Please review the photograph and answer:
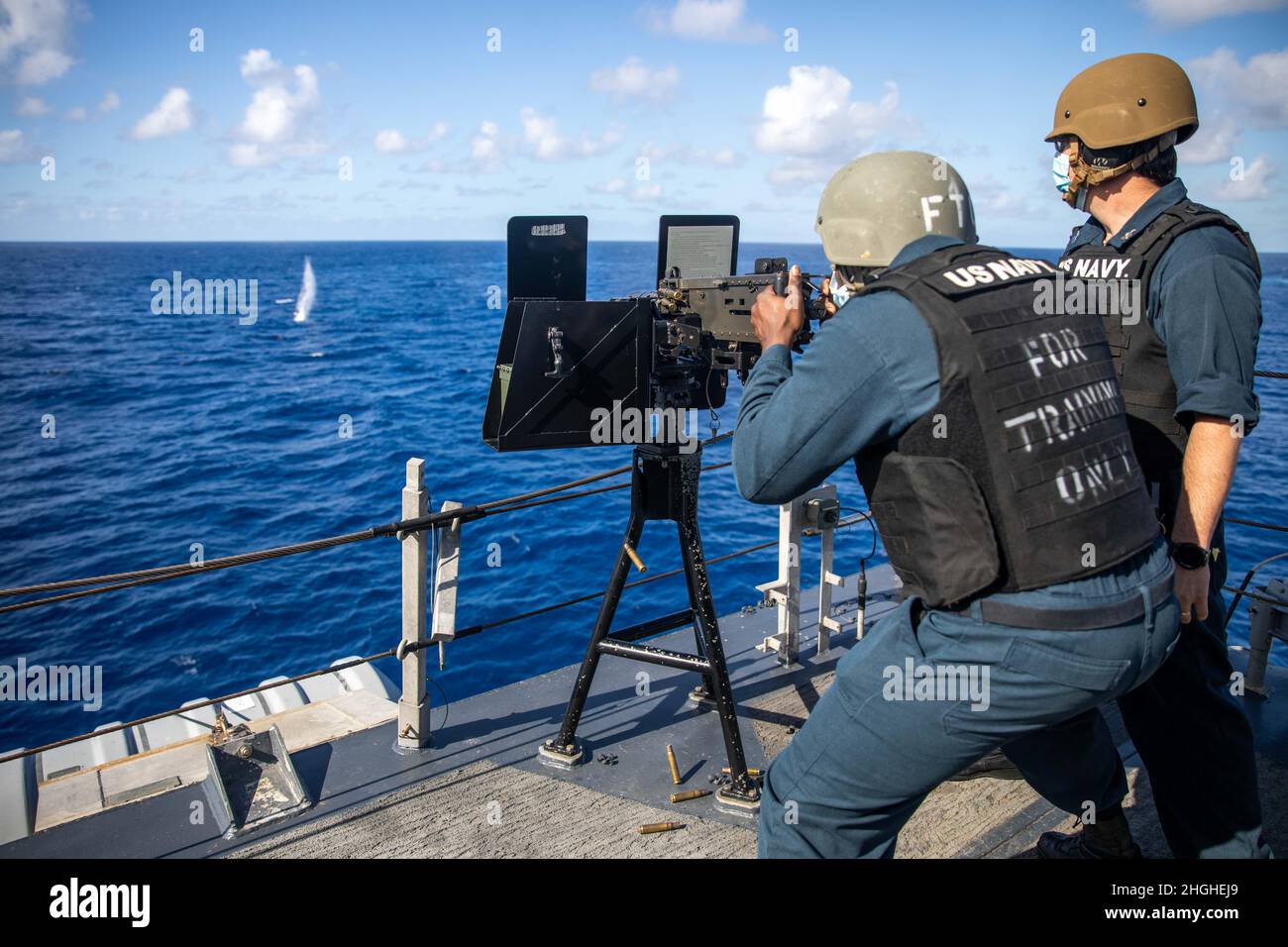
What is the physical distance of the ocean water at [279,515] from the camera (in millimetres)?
14867

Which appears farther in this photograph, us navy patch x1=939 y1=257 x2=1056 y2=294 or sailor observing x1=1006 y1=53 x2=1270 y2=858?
sailor observing x1=1006 y1=53 x2=1270 y2=858

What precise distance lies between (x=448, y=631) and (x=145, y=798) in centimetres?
162

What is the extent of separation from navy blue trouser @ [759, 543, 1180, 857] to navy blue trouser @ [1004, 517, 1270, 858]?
718 mm

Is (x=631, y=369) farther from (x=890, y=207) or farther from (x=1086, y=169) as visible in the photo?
(x=1086, y=169)

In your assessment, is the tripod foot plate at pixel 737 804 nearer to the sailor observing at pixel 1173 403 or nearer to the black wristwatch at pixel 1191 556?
the sailor observing at pixel 1173 403

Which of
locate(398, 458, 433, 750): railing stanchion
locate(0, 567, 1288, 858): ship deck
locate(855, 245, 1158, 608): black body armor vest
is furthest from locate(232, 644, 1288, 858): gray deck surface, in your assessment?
locate(855, 245, 1158, 608): black body armor vest

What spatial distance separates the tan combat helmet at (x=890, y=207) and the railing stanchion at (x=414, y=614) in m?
2.52

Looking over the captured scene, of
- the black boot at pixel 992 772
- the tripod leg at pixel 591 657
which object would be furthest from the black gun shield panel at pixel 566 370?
the black boot at pixel 992 772

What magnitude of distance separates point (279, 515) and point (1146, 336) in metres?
20.5

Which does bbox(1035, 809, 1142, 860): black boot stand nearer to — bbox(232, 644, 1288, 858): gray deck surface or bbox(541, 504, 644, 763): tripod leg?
bbox(232, 644, 1288, 858): gray deck surface

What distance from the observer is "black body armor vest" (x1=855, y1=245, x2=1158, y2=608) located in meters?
2.25

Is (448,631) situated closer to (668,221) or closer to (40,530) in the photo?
(668,221)

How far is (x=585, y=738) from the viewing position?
4961 mm
